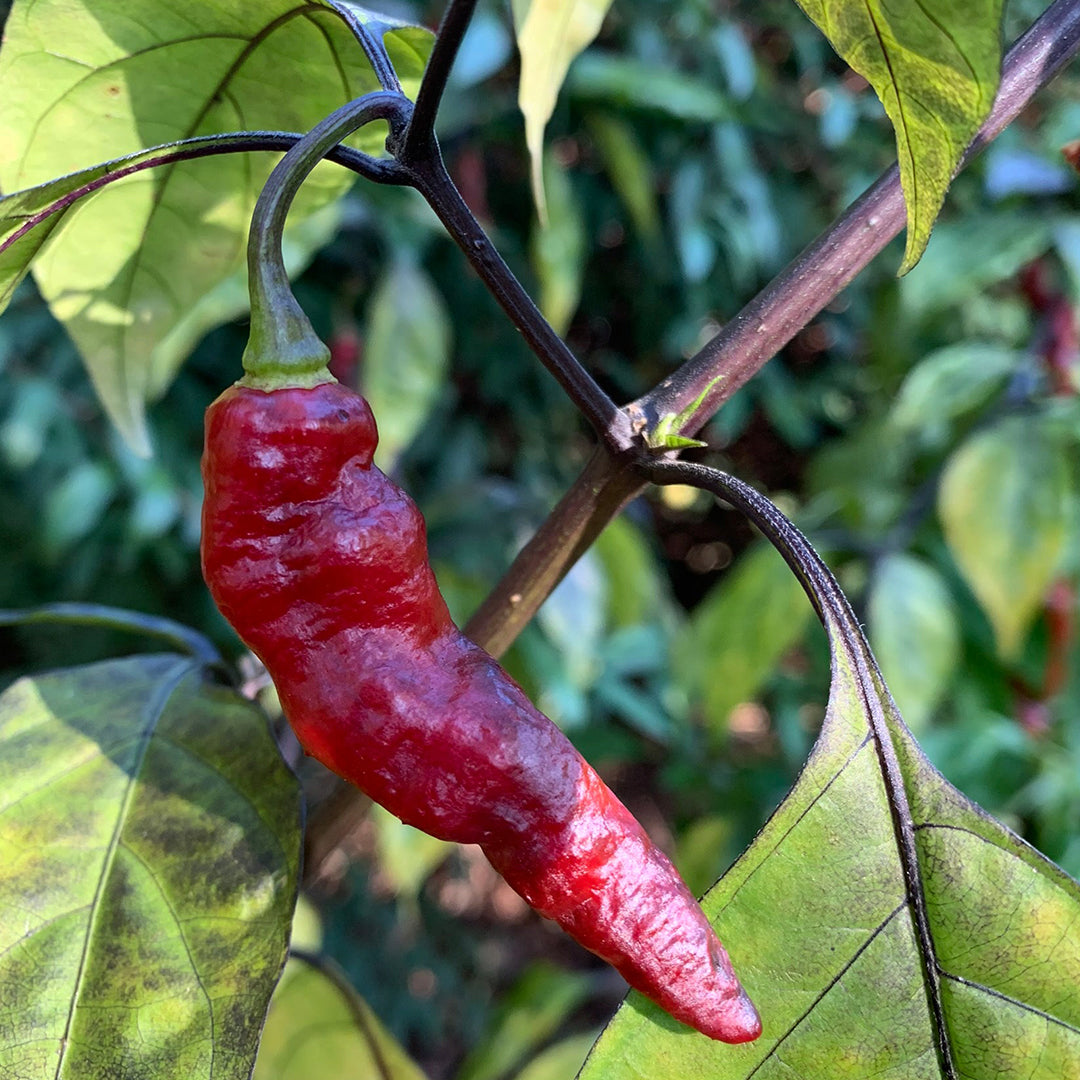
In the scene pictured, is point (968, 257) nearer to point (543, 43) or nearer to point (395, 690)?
point (543, 43)

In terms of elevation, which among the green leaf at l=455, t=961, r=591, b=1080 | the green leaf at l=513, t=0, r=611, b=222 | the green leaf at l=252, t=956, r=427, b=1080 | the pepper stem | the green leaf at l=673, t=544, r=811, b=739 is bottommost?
the green leaf at l=455, t=961, r=591, b=1080

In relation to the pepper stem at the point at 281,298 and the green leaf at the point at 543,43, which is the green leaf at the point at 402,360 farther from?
the pepper stem at the point at 281,298

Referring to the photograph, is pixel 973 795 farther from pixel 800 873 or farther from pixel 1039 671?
pixel 800 873

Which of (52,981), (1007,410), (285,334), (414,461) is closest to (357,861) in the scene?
(414,461)

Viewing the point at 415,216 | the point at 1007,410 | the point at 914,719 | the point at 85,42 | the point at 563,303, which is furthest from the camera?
the point at 415,216

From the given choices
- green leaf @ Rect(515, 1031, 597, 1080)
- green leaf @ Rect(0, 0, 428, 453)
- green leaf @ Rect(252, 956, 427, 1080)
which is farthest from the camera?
green leaf @ Rect(515, 1031, 597, 1080)

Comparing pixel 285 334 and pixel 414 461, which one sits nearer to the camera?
pixel 285 334

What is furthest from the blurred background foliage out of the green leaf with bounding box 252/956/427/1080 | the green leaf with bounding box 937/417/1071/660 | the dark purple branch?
the dark purple branch

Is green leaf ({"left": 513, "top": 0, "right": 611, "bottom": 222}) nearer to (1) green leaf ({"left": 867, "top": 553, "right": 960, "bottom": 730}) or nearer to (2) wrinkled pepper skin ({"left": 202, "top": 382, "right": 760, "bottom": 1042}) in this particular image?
(2) wrinkled pepper skin ({"left": 202, "top": 382, "right": 760, "bottom": 1042})
